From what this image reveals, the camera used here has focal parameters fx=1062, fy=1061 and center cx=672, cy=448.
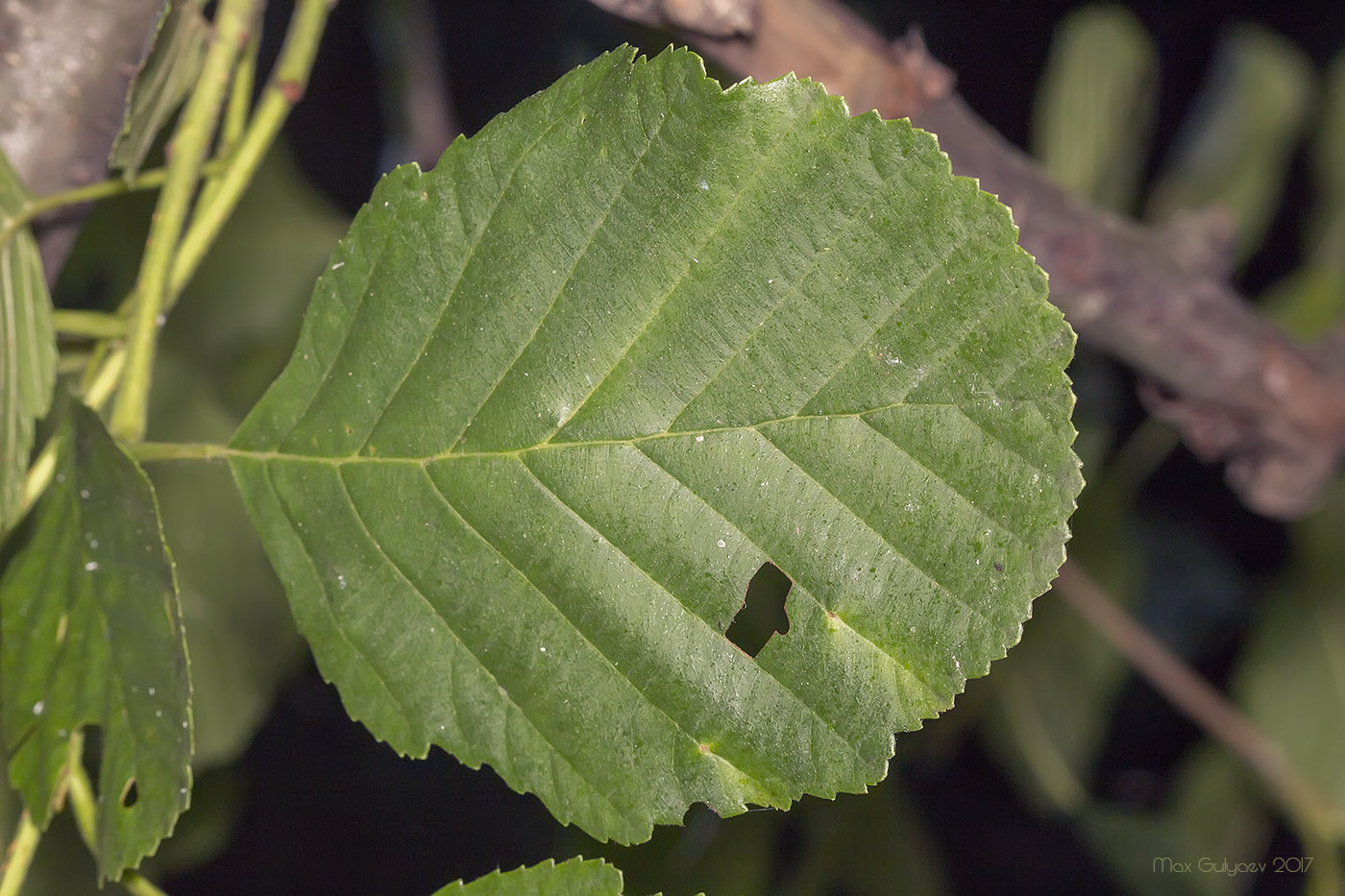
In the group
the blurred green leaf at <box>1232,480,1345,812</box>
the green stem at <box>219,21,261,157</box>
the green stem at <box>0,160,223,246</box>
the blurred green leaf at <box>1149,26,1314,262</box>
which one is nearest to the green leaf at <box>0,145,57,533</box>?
the green stem at <box>0,160,223,246</box>

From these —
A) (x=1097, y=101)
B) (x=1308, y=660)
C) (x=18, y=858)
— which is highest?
(x=1097, y=101)

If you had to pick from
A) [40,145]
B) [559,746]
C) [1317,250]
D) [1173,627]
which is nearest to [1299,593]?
[1173,627]

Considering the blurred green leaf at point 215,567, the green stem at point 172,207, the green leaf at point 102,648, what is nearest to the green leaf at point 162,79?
the green stem at point 172,207

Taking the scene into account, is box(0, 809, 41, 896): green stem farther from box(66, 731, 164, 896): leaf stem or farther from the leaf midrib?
the leaf midrib

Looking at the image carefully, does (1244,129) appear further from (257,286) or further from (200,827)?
(200,827)

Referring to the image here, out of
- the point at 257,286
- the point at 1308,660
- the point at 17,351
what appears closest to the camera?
the point at 17,351

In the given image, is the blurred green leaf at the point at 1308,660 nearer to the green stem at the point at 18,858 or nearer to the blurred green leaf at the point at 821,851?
the blurred green leaf at the point at 821,851

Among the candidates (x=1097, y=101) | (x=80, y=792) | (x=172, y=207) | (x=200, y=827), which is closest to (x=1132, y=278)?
(x=1097, y=101)
